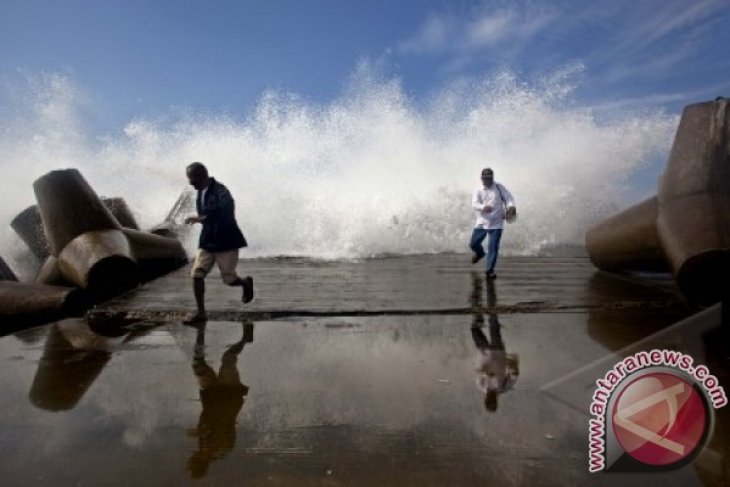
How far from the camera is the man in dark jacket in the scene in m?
5.82

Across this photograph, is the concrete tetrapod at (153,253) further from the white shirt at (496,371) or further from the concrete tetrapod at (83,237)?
the white shirt at (496,371)

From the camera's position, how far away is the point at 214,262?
604 centimetres

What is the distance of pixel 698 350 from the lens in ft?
14.0

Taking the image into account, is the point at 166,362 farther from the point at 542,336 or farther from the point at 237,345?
the point at 542,336

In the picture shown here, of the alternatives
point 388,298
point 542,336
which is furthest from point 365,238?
point 542,336

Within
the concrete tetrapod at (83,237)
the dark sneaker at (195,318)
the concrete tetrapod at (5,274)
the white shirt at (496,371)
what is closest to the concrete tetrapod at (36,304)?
the concrete tetrapod at (83,237)

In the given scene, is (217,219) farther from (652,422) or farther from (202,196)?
(652,422)

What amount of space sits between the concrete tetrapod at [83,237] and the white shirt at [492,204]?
5.15 meters

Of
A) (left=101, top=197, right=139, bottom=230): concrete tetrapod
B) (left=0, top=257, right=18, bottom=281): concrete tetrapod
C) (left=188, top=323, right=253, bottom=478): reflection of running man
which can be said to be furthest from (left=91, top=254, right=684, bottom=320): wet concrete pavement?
(left=101, top=197, right=139, bottom=230): concrete tetrapod

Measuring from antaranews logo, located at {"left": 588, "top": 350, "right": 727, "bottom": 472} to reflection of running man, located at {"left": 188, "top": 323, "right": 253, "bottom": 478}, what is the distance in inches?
70.7

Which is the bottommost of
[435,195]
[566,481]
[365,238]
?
[566,481]

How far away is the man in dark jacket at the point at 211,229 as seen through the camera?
5816 mm

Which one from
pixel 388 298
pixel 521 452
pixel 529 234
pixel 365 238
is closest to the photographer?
pixel 521 452

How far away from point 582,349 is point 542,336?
0.50 metres
